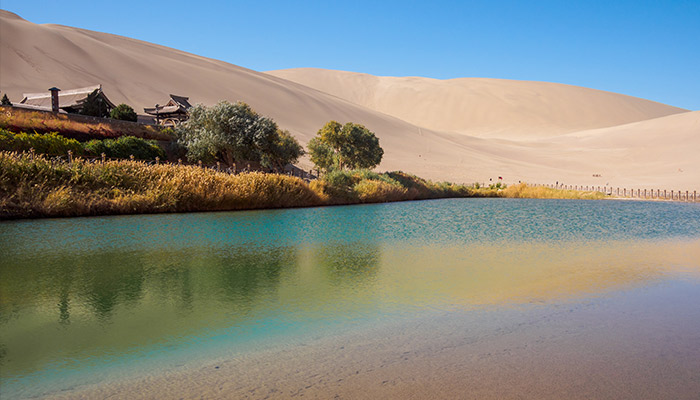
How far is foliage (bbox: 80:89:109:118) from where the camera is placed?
1264 inches

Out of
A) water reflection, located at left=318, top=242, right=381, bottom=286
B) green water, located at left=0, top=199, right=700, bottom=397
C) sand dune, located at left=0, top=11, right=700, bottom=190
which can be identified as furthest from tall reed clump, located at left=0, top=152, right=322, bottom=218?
sand dune, located at left=0, top=11, right=700, bottom=190

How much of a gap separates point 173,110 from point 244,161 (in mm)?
7867

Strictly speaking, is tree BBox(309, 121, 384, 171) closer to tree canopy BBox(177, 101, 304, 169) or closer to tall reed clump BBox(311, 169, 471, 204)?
tall reed clump BBox(311, 169, 471, 204)

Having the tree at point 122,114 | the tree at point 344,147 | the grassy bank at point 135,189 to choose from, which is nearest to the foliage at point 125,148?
the grassy bank at point 135,189

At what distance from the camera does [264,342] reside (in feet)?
15.6

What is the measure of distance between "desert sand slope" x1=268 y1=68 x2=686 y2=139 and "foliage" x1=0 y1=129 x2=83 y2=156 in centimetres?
9330

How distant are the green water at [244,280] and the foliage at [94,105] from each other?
64.1ft

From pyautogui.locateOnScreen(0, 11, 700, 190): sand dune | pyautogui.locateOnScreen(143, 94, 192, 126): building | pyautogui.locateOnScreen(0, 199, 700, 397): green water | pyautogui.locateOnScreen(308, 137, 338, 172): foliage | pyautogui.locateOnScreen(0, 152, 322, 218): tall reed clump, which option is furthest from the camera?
pyautogui.locateOnScreen(0, 11, 700, 190): sand dune

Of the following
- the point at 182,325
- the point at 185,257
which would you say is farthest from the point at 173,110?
the point at 182,325

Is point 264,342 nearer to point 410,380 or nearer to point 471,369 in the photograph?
point 410,380

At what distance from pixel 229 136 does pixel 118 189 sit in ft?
42.7

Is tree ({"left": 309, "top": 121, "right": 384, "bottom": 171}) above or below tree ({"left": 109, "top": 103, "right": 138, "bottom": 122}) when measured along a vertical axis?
below

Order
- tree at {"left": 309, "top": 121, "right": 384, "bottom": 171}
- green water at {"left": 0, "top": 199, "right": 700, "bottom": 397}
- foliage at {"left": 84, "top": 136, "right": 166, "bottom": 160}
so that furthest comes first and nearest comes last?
tree at {"left": 309, "top": 121, "right": 384, "bottom": 171} → foliage at {"left": 84, "top": 136, "right": 166, "bottom": 160} → green water at {"left": 0, "top": 199, "right": 700, "bottom": 397}

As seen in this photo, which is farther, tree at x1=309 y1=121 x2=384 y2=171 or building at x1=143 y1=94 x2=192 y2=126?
tree at x1=309 y1=121 x2=384 y2=171
